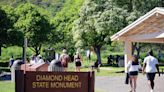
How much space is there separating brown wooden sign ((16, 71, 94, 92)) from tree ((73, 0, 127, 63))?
30.9m

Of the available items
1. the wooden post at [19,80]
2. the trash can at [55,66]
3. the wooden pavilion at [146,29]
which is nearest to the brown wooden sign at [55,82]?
the wooden post at [19,80]

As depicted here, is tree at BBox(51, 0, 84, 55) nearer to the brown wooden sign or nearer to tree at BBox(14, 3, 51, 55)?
tree at BBox(14, 3, 51, 55)

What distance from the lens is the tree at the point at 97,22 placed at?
43.5 meters

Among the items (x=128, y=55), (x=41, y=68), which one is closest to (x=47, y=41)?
(x=128, y=55)

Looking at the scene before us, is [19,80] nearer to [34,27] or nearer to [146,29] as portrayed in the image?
[146,29]

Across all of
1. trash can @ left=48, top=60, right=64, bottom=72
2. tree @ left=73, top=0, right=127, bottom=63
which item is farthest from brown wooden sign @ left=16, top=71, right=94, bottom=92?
tree @ left=73, top=0, right=127, bottom=63

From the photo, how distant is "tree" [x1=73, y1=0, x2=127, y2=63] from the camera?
43500 millimetres

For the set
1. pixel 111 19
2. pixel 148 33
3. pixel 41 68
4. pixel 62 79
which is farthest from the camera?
pixel 111 19

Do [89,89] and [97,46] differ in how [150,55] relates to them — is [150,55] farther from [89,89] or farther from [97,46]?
[97,46]

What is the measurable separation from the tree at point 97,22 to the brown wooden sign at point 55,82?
3093cm

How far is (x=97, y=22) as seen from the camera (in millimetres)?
45094

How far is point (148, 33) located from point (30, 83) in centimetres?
1573

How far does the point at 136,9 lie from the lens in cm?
4391

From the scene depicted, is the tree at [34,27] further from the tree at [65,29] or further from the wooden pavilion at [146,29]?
the wooden pavilion at [146,29]
